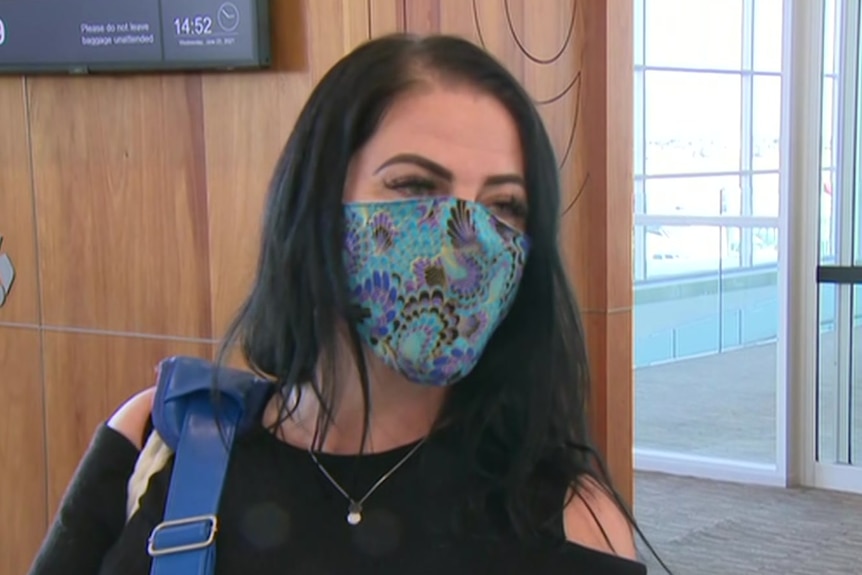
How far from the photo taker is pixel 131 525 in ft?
3.72

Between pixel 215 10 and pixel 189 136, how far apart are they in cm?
31

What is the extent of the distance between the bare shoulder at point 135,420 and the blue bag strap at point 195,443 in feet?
0.14

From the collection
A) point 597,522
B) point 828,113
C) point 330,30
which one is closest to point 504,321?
point 597,522

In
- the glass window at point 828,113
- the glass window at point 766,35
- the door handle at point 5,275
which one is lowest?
the door handle at point 5,275

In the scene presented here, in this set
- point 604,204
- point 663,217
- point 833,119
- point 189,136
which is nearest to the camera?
point 189,136

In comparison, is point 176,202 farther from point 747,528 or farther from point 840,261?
point 840,261

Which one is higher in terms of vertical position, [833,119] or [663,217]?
[833,119]

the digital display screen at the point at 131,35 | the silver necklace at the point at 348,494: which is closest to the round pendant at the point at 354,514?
the silver necklace at the point at 348,494

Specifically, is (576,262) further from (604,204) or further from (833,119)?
(833,119)

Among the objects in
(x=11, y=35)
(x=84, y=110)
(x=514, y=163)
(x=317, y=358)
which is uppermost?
(x=11, y=35)

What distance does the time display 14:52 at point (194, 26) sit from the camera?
2.40m

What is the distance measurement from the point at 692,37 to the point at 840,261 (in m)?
2.48

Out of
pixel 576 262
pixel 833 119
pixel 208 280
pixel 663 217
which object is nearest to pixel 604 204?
pixel 576 262

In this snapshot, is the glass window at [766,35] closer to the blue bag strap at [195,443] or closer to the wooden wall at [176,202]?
the wooden wall at [176,202]
